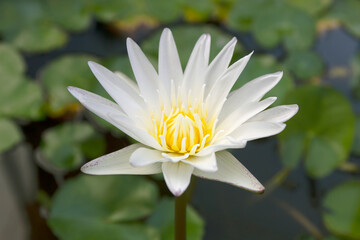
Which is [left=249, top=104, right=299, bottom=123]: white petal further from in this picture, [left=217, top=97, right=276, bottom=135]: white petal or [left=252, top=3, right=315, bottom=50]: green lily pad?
[left=252, top=3, right=315, bottom=50]: green lily pad

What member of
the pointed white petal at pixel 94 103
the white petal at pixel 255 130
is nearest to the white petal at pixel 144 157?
the pointed white petal at pixel 94 103

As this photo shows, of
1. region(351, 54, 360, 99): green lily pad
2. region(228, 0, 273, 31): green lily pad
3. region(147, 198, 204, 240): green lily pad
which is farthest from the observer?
region(228, 0, 273, 31): green lily pad

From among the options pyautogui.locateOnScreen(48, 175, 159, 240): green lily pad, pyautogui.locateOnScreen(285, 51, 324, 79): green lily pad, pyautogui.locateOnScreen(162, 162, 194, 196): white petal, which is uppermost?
pyautogui.locateOnScreen(162, 162, 194, 196): white petal

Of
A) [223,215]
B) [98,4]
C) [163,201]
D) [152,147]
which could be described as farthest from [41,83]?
[152,147]

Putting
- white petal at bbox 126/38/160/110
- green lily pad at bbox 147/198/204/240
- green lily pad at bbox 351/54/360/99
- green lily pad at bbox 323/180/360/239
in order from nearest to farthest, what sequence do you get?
white petal at bbox 126/38/160/110, green lily pad at bbox 147/198/204/240, green lily pad at bbox 323/180/360/239, green lily pad at bbox 351/54/360/99

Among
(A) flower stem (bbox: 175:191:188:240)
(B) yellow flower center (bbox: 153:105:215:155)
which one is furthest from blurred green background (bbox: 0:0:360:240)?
(B) yellow flower center (bbox: 153:105:215:155)

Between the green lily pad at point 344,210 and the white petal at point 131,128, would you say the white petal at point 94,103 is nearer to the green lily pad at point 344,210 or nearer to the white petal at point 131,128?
the white petal at point 131,128
